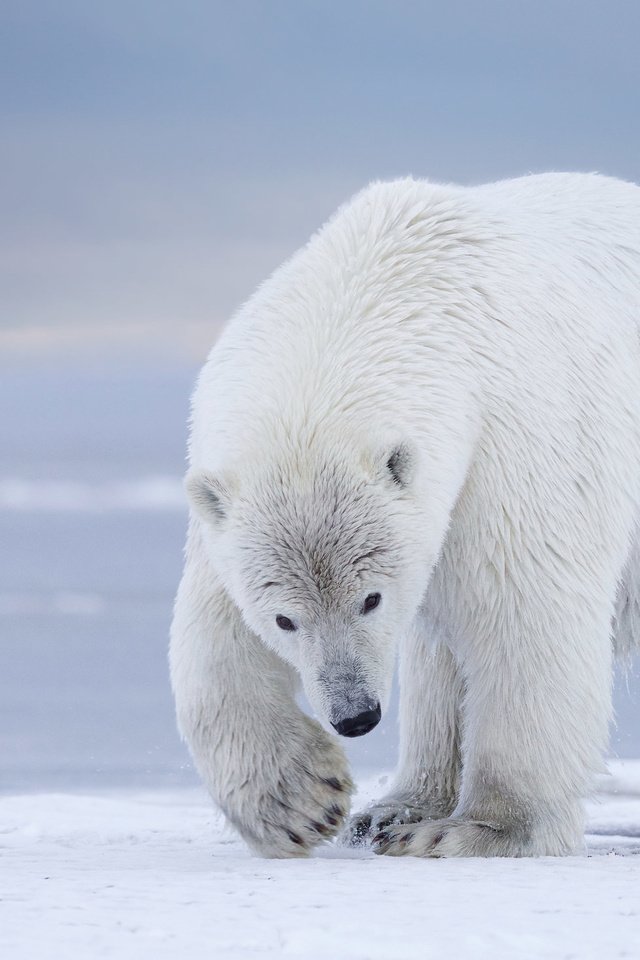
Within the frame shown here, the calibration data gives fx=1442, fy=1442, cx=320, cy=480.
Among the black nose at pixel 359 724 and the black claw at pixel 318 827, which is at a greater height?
the black nose at pixel 359 724

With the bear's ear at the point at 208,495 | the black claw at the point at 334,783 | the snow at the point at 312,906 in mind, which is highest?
the bear's ear at the point at 208,495

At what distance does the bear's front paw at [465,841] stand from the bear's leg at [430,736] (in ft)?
2.65

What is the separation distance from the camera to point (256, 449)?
404cm

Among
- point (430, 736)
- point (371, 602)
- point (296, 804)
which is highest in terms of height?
point (371, 602)

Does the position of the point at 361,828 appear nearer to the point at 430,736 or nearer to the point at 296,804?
the point at 430,736

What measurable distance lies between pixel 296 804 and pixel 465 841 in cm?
53

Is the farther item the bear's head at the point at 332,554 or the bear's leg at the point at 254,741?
the bear's leg at the point at 254,741

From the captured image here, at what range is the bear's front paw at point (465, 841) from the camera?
441 cm

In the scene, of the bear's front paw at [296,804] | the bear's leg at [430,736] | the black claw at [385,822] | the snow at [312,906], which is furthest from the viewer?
the bear's leg at [430,736]

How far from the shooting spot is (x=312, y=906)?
313 centimetres

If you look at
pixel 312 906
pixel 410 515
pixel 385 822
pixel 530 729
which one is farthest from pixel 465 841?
pixel 312 906

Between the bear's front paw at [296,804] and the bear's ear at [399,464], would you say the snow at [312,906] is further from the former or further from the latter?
the bear's ear at [399,464]

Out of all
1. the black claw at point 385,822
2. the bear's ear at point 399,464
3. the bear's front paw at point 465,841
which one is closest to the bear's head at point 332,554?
the bear's ear at point 399,464

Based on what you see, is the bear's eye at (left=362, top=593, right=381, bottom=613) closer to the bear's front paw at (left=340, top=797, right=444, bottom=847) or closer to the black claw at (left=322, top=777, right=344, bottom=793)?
the black claw at (left=322, top=777, right=344, bottom=793)
